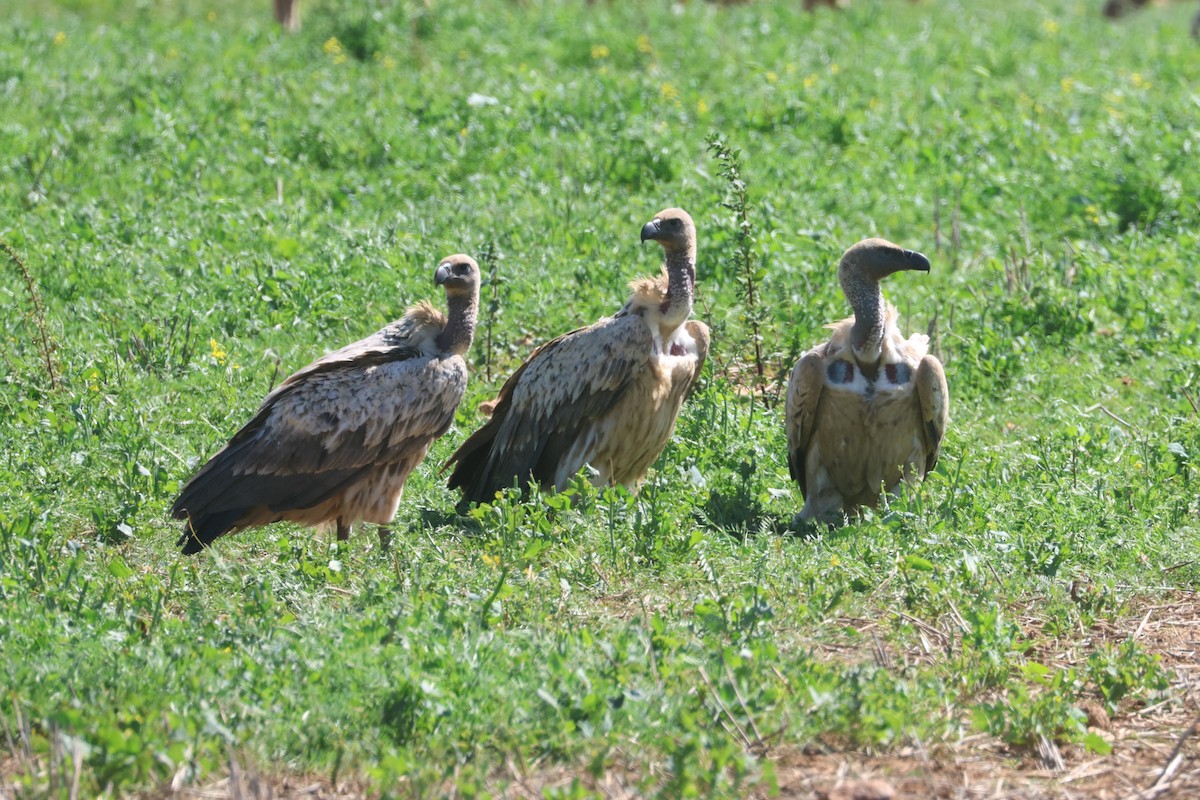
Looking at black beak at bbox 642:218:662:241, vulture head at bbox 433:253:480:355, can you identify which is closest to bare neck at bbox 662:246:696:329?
black beak at bbox 642:218:662:241

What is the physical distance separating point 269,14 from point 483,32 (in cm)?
470

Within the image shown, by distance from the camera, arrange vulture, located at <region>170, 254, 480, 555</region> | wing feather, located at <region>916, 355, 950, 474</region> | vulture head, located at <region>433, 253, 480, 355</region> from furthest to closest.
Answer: vulture head, located at <region>433, 253, 480, 355</region>
wing feather, located at <region>916, 355, 950, 474</region>
vulture, located at <region>170, 254, 480, 555</region>

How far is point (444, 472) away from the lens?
7898 millimetres

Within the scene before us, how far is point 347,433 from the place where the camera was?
679cm

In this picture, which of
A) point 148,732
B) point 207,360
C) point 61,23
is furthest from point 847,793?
point 61,23

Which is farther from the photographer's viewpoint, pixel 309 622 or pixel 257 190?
pixel 257 190

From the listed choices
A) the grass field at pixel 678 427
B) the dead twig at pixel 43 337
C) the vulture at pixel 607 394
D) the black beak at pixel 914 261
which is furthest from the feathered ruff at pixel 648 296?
the dead twig at pixel 43 337

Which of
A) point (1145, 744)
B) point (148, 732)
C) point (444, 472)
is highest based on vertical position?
point (148, 732)

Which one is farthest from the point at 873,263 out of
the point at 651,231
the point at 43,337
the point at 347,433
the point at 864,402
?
the point at 43,337

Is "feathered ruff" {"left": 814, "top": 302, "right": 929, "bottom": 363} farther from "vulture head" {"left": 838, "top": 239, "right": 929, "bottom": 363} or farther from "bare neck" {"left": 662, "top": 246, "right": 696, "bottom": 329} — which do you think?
"bare neck" {"left": 662, "top": 246, "right": 696, "bottom": 329}

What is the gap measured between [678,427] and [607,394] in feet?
2.15

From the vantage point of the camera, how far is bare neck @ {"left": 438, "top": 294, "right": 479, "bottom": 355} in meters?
7.20

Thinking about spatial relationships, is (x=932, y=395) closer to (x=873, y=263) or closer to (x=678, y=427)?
(x=873, y=263)

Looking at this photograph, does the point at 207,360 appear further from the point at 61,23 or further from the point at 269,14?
the point at 269,14
